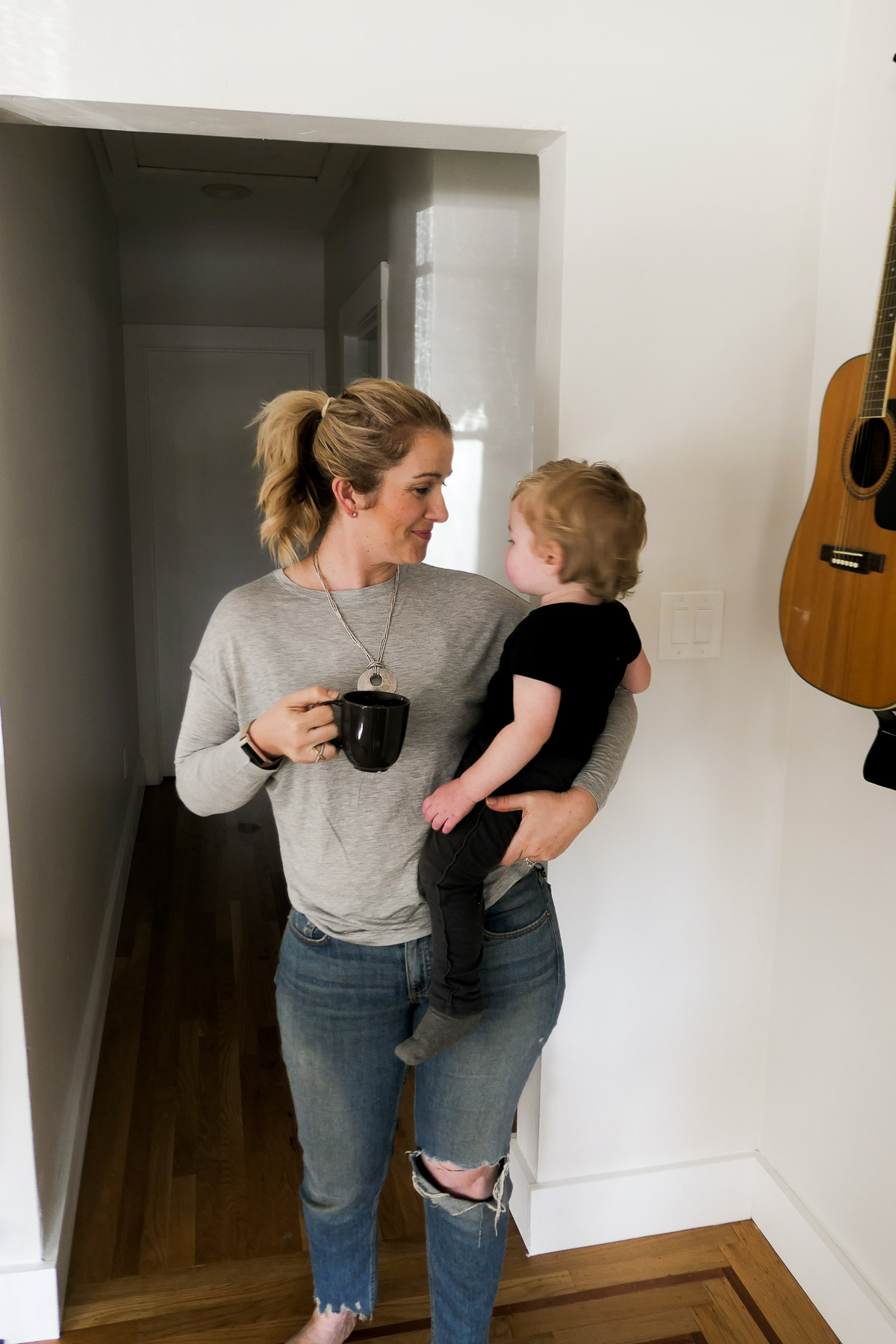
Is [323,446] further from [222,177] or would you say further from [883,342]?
[222,177]

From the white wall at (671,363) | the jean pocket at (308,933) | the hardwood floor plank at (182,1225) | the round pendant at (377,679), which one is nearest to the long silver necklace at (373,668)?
the round pendant at (377,679)

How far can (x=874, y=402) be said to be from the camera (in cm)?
138

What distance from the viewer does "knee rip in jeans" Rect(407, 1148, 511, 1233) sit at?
1.42 m

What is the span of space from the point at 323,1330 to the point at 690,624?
54.5 inches

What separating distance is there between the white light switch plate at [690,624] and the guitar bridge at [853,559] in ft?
1.01

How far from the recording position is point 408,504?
1297 millimetres

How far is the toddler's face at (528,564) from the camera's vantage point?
1.35 m

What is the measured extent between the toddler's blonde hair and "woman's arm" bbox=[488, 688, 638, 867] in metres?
0.26

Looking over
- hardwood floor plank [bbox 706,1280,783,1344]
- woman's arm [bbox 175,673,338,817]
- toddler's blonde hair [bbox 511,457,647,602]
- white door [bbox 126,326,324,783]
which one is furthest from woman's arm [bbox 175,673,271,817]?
white door [bbox 126,326,324,783]

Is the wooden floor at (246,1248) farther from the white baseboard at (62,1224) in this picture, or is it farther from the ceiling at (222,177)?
the ceiling at (222,177)

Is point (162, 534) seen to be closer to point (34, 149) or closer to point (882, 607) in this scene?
point (34, 149)

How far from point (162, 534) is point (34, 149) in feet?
9.56

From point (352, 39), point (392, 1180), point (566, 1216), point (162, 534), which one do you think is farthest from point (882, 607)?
point (162, 534)

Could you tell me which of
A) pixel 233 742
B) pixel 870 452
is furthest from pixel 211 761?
pixel 870 452
